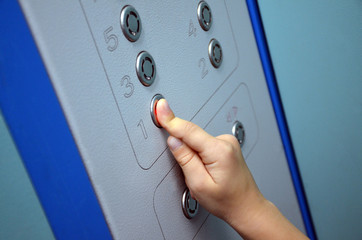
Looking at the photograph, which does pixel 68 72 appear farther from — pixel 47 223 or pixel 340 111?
pixel 340 111

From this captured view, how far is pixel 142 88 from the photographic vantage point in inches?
16.9

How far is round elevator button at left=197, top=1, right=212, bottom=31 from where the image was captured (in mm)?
535

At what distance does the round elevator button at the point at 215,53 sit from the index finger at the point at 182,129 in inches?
6.2

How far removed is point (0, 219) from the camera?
400 mm

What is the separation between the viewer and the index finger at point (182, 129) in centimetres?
44

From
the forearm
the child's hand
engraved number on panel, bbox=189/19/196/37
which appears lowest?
the forearm

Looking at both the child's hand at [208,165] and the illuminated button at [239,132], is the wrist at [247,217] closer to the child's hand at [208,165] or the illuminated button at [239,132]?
the child's hand at [208,165]

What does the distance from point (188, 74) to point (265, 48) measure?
280 millimetres

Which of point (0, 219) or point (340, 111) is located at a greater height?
point (0, 219)

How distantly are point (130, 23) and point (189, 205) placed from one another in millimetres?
271

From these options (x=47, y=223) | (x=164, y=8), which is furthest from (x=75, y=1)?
(x=47, y=223)

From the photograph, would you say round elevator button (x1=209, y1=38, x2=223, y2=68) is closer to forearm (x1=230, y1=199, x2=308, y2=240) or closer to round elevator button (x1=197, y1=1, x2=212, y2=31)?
round elevator button (x1=197, y1=1, x2=212, y2=31)

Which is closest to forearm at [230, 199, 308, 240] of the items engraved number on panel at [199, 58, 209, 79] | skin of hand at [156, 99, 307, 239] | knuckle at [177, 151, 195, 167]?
skin of hand at [156, 99, 307, 239]

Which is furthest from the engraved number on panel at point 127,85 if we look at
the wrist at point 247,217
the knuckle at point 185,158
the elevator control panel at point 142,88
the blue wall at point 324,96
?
the blue wall at point 324,96
